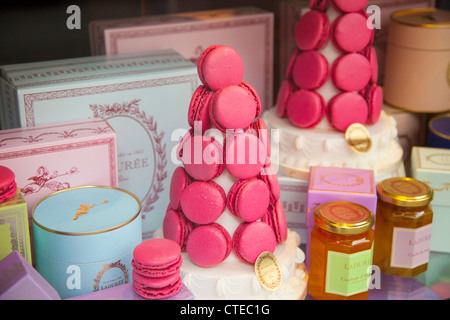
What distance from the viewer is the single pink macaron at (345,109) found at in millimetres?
1325

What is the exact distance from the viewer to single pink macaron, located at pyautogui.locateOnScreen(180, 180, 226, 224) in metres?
1.02

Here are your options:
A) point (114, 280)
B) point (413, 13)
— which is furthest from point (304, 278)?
point (413, 13)

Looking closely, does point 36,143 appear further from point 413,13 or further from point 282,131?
point 413,13

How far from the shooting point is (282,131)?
1.37m

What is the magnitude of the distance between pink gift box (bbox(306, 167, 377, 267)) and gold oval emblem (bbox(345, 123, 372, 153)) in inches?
2.9

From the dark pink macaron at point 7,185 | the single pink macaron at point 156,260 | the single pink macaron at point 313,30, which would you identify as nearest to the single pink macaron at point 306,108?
the single pink macaron at point 313,30

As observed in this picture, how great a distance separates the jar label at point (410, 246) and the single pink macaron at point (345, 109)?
0.91 ft

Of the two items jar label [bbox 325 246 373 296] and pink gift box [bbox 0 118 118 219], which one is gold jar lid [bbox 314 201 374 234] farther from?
pink gift box [bbox 0 118 118 219]

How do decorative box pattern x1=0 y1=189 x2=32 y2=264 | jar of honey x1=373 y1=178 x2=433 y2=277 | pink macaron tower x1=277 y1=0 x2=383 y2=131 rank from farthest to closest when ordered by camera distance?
pink macaron tower x1=277 y1=0 x2=383 y2=131
jar of honey x1=373 y1=178 x2=433 y2=277
decorative box pattern x1=0 y1=189 x2=32 y2=264

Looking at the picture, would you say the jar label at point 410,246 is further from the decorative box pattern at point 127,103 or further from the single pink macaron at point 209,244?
the decorative box pattern at point 127,103

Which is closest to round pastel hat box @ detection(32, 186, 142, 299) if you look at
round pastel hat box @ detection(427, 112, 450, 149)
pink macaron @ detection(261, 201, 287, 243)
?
pink macaron @ detection(261, 201, 287, 243)

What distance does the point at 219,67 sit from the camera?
979mm

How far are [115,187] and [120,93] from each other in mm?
226

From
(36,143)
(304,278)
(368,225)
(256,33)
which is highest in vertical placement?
(256,33)
